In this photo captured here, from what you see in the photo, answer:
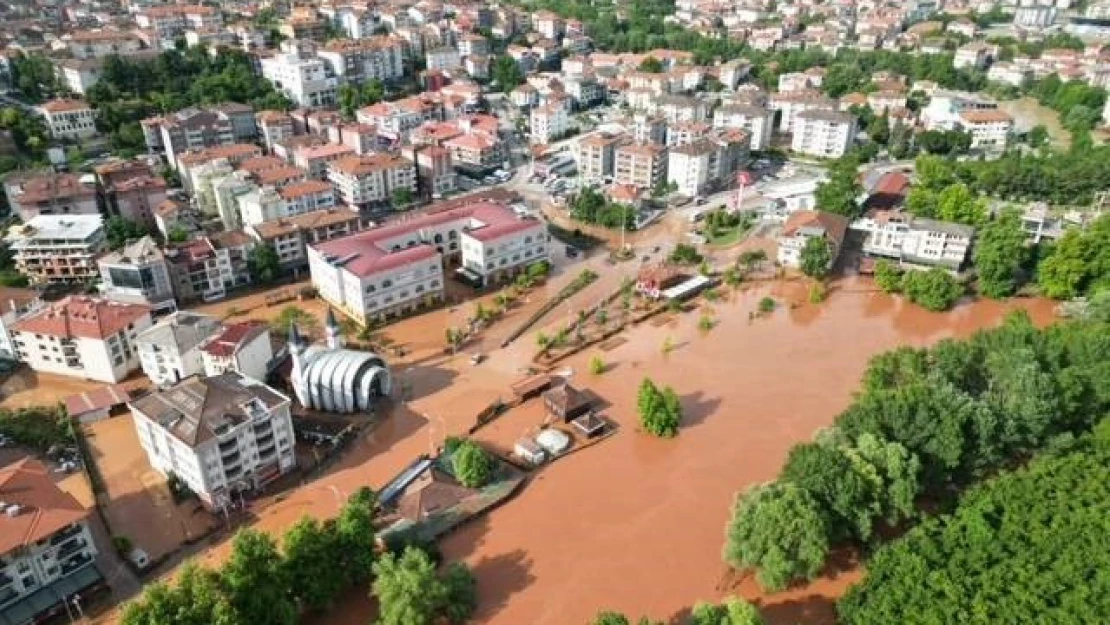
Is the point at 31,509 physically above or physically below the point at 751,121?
below

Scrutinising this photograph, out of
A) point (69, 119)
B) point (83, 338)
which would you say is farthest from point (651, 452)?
point (69, 119)

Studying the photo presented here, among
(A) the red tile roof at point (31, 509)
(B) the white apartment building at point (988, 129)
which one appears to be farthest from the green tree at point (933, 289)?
(A) the red tile roof at point (31, 509)

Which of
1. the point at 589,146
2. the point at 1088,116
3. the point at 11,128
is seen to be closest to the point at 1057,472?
the point at 589,146

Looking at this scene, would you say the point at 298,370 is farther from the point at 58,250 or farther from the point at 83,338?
the point at 58,250

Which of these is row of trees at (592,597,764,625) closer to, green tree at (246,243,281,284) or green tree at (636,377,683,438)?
green tree at (636,377,683,438)

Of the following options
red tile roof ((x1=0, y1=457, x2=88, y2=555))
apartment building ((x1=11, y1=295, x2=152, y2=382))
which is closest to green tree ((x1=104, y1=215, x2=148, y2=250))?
apartment building ((x1=11, y1=295, x2=152, y2=382))

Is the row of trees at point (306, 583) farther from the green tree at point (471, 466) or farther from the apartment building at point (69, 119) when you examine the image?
the apartment building at point (69, 119)
